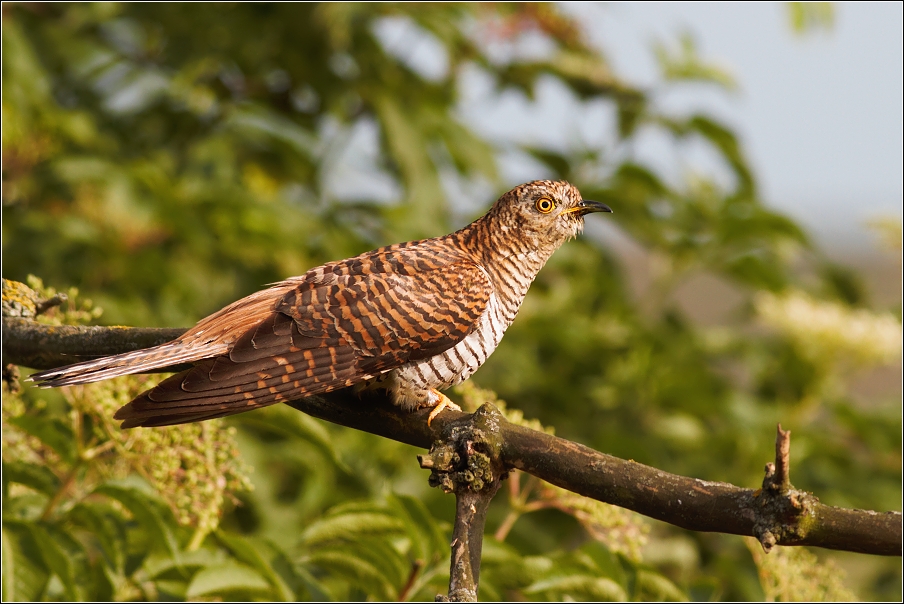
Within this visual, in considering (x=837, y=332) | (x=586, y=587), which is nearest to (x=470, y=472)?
(x=586, y=587)

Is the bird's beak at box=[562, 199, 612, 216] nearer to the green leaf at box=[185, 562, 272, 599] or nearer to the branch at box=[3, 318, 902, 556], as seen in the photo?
the branch at box=[3, 318, 902, 556]

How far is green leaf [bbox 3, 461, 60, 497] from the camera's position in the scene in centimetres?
226

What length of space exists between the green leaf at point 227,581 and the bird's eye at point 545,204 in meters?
1.22

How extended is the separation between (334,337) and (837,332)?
274 cm

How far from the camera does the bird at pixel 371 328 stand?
6.43 ft

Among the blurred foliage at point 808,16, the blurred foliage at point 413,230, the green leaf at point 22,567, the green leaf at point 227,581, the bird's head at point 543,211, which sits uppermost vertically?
the blurred foliage at point 808,16

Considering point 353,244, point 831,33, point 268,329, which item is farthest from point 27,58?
point 831,33

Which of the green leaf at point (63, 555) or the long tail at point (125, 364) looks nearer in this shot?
the long tail at point (125, 364)

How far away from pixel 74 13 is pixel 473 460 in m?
3.47

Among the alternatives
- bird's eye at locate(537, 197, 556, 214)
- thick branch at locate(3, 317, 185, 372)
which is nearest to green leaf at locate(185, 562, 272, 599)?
thick branch at locate(3, 317, 185, 372)

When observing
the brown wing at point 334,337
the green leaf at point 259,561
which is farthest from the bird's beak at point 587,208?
the green leaf at point 259,561

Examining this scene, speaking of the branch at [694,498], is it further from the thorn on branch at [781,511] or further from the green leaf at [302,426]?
the green leaf at [302,426]

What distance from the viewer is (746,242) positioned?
179 inches

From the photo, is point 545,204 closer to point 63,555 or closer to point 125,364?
point 125,364
